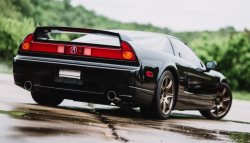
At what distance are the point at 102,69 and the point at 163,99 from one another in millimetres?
1230

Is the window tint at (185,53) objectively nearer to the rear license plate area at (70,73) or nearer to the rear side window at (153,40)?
the rear side window at (153,40)

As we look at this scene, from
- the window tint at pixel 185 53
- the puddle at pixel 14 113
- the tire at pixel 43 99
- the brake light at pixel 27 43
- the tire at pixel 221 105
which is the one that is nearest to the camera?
the puddle at pixel 14 113

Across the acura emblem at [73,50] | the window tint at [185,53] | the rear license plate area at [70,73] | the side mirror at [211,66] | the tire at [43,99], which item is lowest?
the tire at [43,99]

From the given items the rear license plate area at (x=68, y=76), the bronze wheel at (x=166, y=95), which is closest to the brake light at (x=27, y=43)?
the rear license plate area at (x=68, y=76)

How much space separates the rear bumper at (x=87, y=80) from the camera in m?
5.88

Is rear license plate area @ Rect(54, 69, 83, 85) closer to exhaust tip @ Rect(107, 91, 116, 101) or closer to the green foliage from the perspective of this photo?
exhaust tip @ Rect(107, 91, 116, 101)

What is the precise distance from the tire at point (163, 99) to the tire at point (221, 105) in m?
1.98

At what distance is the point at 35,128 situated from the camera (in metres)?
4.21

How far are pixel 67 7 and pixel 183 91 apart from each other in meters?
101

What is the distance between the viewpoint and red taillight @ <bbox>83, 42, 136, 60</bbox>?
19.6 feet

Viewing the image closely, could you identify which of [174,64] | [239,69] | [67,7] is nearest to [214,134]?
[174,64]

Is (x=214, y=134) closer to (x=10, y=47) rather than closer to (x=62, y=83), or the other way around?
(x=62, y=83)

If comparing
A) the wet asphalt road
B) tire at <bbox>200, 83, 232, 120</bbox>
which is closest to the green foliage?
tire at <bbox>200, 83, 232, 120</bbox>

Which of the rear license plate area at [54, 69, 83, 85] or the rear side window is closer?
the rear license plate area at [54, 69, 83, 85]
